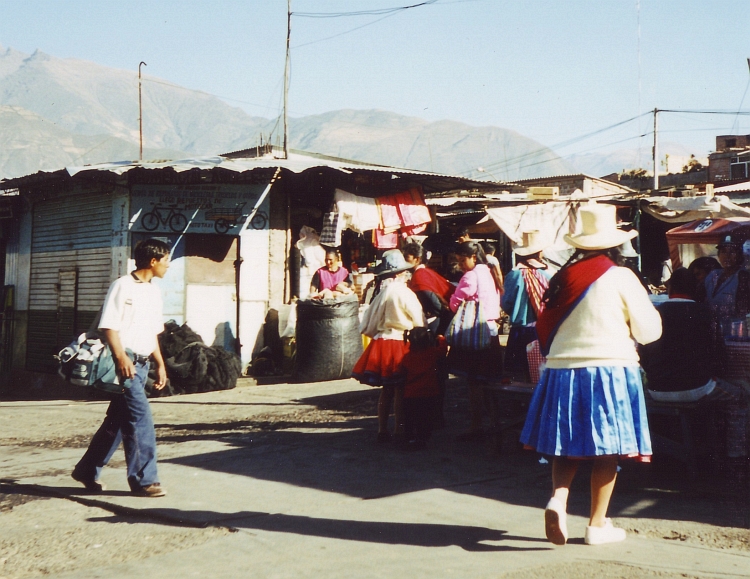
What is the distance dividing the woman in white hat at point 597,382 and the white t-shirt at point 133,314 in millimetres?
2866

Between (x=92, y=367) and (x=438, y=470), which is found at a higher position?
Answer: (x=92, y=367)

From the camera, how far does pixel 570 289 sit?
4.41 meters

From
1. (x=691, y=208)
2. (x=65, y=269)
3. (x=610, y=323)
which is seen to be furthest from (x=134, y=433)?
(x=691, y=208)

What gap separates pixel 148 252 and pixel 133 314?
0.45 metres

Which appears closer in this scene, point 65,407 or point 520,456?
point 520,456

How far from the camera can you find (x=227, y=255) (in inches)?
550

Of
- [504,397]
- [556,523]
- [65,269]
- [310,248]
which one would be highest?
[310,248]

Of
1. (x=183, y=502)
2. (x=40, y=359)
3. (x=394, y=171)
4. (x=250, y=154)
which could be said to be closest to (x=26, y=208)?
(x=40, y=359)

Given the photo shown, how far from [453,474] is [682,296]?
7.45 feet

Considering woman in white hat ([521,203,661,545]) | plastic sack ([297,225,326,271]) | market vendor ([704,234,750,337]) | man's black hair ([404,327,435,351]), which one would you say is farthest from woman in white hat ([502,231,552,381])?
plastic sack ([297,225,326,271])

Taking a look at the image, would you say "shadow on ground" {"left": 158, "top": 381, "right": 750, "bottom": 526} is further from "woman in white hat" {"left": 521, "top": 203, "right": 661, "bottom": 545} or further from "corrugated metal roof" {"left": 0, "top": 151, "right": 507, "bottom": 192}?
"corrugated metal roof" {"left": 0, "top": 151, "right": 507, "bottom": 192}

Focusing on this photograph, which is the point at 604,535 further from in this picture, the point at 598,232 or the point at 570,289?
the point at 598,232

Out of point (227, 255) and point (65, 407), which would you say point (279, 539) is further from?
point (227, 255)

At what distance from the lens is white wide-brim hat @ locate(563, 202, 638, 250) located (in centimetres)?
443
